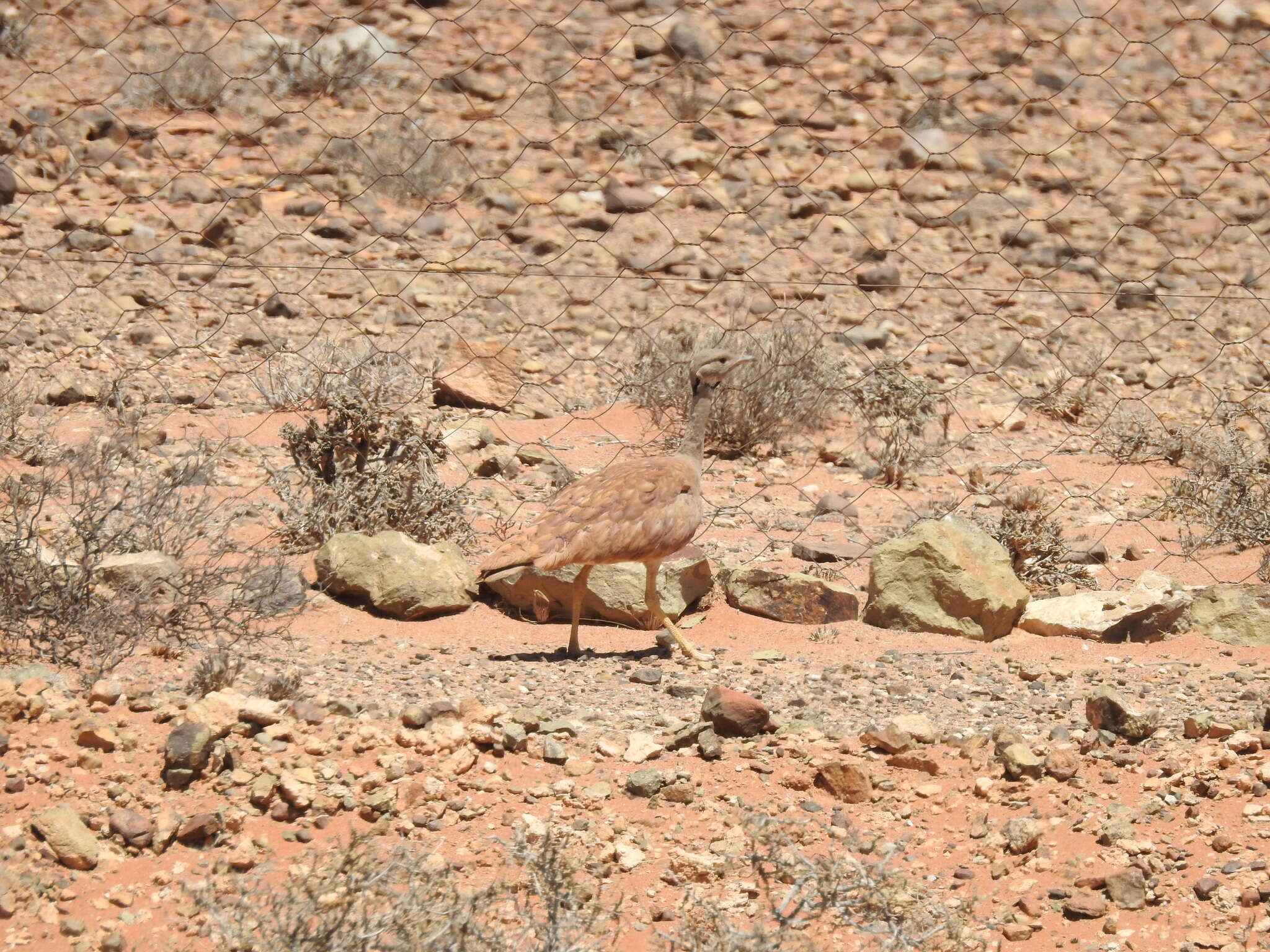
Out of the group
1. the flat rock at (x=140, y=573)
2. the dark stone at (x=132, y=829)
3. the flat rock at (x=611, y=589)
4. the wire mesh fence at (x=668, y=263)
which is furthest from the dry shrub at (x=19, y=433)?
the dark stone at (x=132, y=829)

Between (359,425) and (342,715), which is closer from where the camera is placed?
(342,715)

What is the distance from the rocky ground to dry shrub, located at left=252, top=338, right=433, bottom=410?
2.2 inches

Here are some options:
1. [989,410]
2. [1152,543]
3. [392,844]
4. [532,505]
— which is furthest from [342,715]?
[989,410]

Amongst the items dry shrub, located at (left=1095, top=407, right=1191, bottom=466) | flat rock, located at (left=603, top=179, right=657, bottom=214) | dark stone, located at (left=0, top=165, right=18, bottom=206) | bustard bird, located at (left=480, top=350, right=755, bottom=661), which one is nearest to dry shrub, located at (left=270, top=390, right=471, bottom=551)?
bustard bird, located at (left=480, top=350, right=755, bottom=661)

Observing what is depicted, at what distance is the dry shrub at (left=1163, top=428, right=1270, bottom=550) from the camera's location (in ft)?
23.4

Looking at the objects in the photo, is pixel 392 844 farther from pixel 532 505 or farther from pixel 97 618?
pixel 532 505

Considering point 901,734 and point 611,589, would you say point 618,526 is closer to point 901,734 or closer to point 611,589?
point 611,589

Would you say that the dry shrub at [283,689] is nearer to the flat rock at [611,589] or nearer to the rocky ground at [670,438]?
the rocky ground at [670,438]

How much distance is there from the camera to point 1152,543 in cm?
731

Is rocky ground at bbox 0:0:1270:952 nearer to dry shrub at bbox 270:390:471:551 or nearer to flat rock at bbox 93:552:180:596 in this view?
flat rock at bbox 93:552:180:596

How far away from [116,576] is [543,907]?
8.35 feet

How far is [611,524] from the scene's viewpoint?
18.2 feet

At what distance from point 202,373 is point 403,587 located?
3431mm

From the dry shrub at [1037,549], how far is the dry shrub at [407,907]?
3507 millimetres
